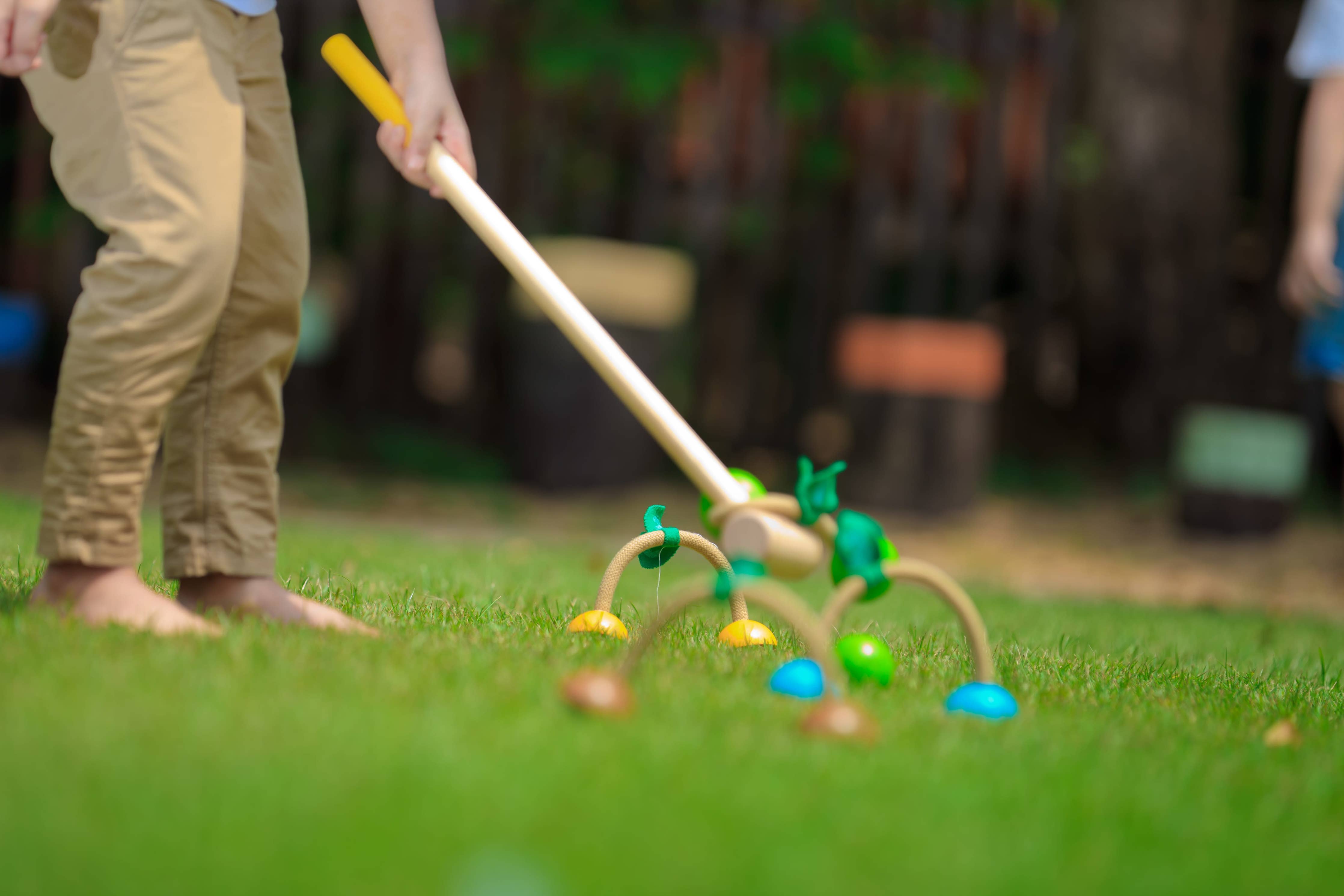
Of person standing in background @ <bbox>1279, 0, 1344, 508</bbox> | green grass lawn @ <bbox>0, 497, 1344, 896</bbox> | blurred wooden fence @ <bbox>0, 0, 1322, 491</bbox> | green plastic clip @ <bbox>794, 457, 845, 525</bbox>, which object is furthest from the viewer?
blurred wooden fence @ <bbox>0, 0, 1322, 491</bbox>

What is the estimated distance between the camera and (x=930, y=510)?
22.0 ft

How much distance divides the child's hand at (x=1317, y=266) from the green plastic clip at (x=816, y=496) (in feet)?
6.53

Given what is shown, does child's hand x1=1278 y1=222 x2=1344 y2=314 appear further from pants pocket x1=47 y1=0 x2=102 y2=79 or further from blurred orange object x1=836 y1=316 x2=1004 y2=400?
Answer: blurred orange object x1=836 y1=316 x2=1004 y2=400

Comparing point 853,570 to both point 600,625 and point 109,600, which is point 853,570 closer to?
point 600,625

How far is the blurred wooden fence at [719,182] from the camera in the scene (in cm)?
698

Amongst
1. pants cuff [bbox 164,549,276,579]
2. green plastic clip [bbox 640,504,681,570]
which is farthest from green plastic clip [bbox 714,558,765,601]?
pants cuff [bbox 164,549,276,579]

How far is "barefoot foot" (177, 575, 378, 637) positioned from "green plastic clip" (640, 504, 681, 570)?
0.50 metres

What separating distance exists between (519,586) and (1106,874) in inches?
83.0

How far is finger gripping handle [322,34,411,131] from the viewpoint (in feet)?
7.88

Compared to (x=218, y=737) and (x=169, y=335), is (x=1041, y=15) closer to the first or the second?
(x=169, y=335)

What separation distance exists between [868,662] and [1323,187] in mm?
1946

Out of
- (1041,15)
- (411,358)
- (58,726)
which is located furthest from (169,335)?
(1041,15)

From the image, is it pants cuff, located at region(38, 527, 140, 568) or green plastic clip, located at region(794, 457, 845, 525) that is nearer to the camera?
green plastic clip, located at region(794, 457, 845, 525)

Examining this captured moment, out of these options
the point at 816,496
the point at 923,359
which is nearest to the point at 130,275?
the point at 816,496
